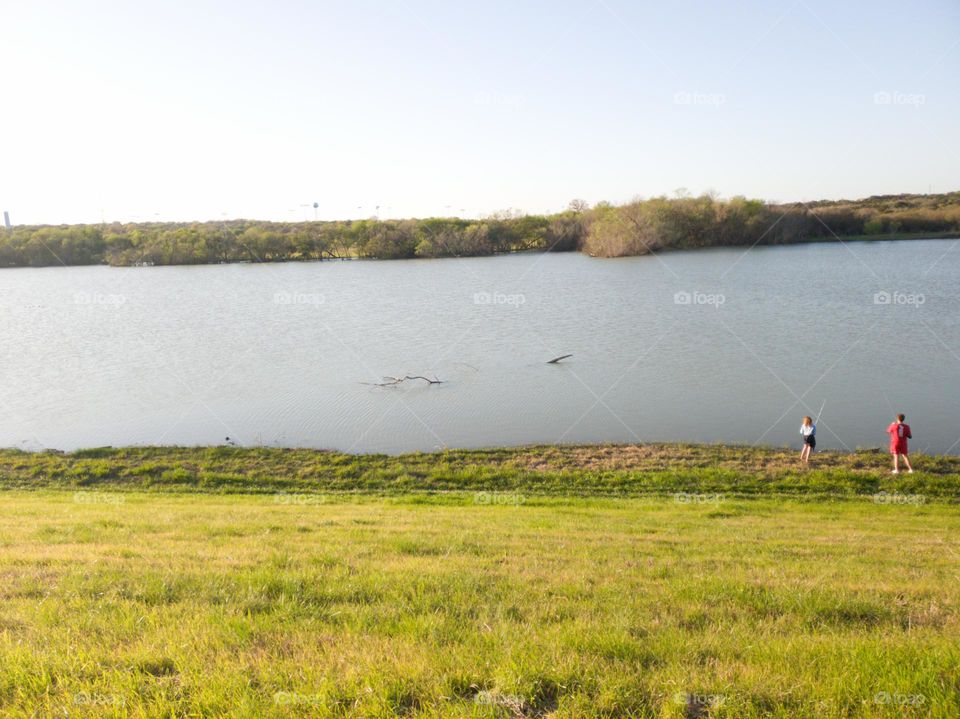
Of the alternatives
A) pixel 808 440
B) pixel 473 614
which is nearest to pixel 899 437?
pixel 808 440

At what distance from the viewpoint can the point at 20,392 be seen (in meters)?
26.6

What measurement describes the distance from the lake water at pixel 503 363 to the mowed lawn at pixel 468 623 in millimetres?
10761

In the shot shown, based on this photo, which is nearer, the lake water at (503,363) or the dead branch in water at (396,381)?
the lake water at (503,363)

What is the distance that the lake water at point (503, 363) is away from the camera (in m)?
20.8

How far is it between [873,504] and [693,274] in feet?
152

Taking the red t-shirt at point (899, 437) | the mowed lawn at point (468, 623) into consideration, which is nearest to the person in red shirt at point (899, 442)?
the red t-shirt at point (899, 437)

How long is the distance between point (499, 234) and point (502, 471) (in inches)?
3575

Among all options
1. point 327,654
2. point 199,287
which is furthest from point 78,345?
point 327,654

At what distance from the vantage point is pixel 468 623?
527cm

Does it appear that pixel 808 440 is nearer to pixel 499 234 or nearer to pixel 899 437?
pixel 899 437

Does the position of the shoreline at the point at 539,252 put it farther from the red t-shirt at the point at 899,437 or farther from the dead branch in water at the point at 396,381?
the red t-shirt at the point at 899,437

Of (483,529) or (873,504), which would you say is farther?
(873,504)

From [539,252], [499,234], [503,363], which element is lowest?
[503,363]

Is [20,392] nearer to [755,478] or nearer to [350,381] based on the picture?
[350,381]
